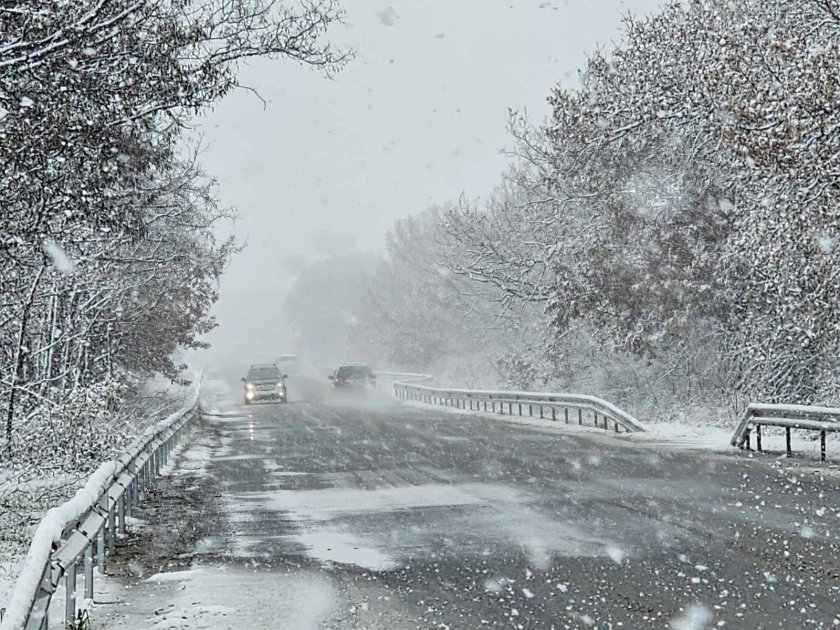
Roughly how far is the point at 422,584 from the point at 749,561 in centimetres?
277

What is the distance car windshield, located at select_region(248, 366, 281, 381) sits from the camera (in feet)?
144

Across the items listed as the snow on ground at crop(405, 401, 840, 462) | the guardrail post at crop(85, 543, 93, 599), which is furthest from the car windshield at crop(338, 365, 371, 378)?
the guardrail post at crop(85, 543, 93, 599)

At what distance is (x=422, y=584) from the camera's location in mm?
7852

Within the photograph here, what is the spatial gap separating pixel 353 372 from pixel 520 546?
130 ft

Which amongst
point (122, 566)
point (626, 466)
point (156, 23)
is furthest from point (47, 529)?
point (626, 466)

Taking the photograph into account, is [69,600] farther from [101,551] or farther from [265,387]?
[265,387]

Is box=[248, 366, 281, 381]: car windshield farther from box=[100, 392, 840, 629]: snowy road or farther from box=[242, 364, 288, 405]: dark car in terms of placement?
box=[100, 392, 840, 629]: snowy road

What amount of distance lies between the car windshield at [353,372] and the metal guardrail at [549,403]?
417 centimetres

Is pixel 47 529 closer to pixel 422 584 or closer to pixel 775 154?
pixel 422 584

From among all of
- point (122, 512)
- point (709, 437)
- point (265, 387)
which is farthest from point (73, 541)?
point (265, 387)

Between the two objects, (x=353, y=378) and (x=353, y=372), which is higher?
(x=353, y=372)

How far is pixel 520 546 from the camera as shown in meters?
9.26

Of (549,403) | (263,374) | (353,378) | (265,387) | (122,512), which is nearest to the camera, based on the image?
(122,512)

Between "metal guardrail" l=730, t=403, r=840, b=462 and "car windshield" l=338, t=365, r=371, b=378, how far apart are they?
31886 mm
